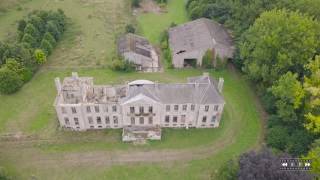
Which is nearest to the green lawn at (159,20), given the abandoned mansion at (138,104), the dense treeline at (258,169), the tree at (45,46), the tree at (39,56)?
the tree at (45,46)

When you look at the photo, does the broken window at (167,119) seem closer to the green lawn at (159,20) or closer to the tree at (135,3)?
the green lawn at (159,20)

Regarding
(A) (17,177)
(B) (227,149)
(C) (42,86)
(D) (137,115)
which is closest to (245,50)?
(B) (227,149)

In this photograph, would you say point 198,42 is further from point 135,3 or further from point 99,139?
point 135,3

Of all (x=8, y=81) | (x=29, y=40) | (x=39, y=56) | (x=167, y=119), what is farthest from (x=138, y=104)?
(x=29, y=40)

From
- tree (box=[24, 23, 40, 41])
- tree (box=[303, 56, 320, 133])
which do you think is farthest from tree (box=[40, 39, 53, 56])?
tree (box=[303, 56, 320, 133])

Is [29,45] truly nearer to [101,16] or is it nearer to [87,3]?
[101,16]
